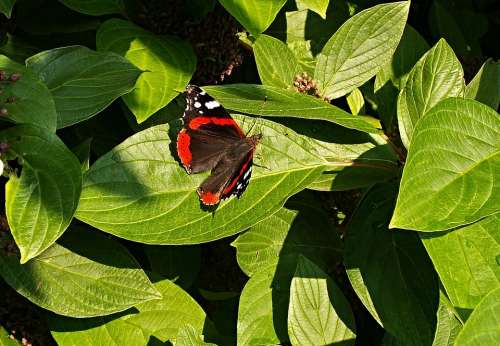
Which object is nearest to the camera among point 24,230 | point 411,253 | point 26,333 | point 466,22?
point 24,230

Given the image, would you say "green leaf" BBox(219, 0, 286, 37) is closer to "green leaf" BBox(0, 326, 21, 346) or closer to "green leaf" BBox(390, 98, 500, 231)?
"green leaf" BBox(390, 98, 500, 231)

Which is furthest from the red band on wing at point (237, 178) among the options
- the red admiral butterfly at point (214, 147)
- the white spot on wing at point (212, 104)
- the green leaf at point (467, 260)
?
the green leaf at point (467, 260)

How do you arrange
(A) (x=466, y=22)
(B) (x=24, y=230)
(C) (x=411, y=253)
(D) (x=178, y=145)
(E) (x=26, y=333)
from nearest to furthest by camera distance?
(B) (x=24, y=230)
(D) (x=178, y=145)
(C) (x=411, y=253)
(E) (x=26, y=333)
(A) (x=466, y=22)

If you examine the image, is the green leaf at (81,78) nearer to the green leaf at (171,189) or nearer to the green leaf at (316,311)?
the green leaf at (171,189)

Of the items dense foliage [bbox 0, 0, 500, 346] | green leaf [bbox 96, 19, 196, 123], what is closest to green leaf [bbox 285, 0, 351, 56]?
Answer: dense foliage [bbox 0, 0, 500, 346]

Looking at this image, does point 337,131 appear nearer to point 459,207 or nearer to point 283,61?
point 283,61

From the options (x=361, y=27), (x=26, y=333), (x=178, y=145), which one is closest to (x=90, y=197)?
(x=178, y=145)
